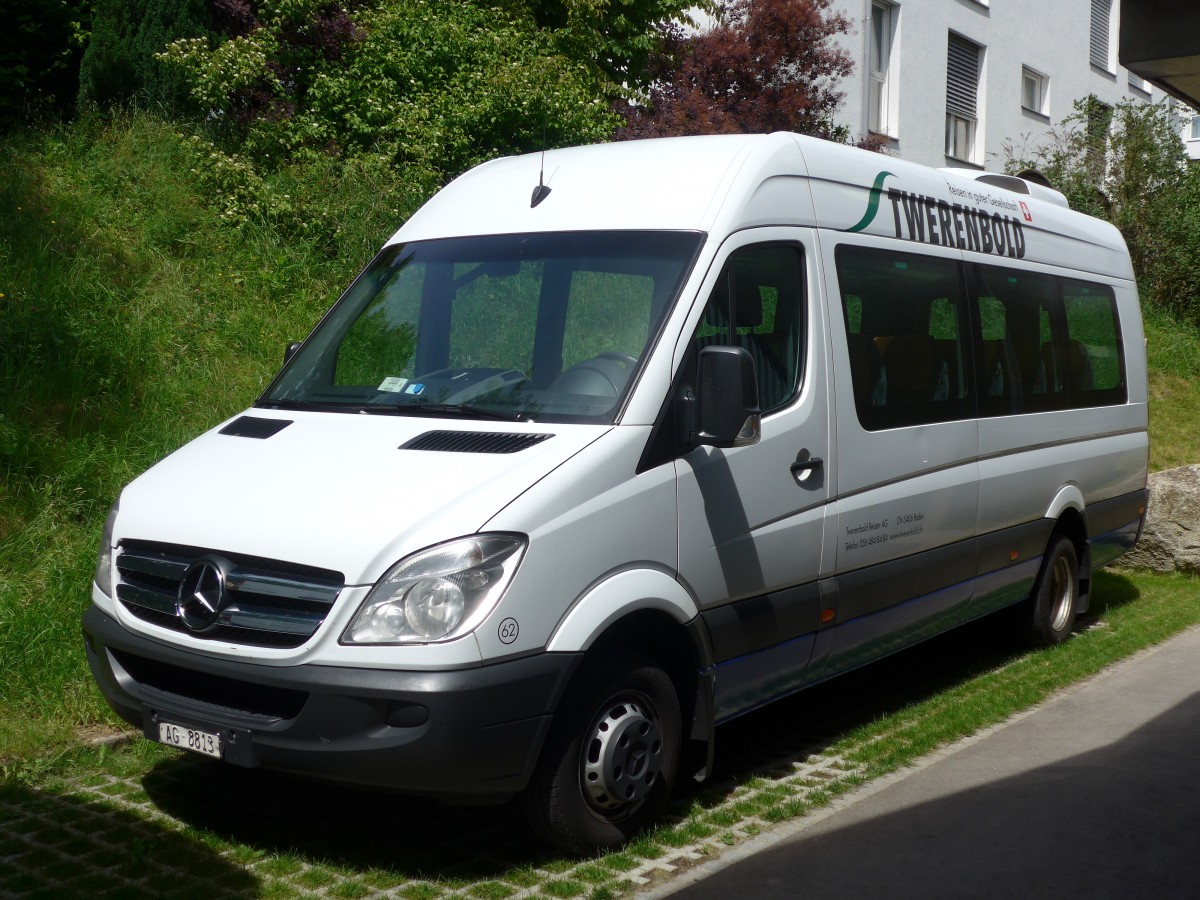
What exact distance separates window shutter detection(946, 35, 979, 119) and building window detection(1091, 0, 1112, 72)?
653cm

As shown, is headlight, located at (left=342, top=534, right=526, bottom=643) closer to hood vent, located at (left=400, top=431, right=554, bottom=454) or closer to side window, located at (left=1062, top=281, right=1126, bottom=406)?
hood vent, located at (left=400, top=431, right=554, bottom=454)

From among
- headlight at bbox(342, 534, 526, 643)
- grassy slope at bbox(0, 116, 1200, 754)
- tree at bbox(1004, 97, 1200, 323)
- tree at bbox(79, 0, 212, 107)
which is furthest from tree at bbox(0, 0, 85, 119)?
tree at bbox(1004, 97, 1200, 323)

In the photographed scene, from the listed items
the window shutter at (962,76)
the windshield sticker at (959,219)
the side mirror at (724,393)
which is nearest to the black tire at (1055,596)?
the windshield sticker at (959,219)

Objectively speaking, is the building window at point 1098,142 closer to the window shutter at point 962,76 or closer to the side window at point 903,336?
the window shutter at point 962,76

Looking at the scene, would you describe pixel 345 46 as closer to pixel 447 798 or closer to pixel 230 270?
pixel 230 270

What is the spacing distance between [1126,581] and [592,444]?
26.0 ft

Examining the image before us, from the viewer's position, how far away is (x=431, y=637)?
402 centimetres

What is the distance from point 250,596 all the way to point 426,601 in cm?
63

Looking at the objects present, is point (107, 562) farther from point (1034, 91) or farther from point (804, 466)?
point (1034, 91)

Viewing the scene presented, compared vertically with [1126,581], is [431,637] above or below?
above

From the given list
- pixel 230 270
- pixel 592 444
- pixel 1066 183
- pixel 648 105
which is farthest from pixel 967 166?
pixel 592 444

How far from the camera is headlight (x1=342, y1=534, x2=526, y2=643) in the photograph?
403 cm

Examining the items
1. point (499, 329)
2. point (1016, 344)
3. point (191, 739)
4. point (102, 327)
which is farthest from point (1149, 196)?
point (191, 739)

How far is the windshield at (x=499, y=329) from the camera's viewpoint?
189 inches
